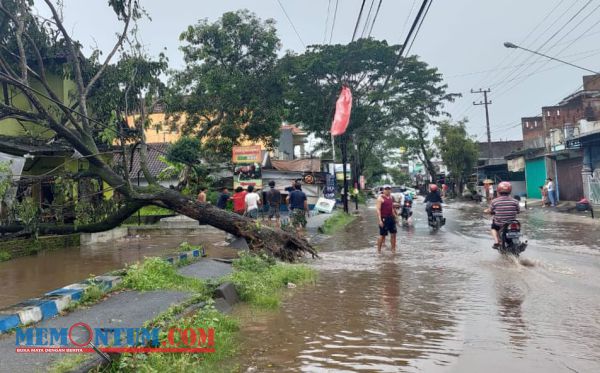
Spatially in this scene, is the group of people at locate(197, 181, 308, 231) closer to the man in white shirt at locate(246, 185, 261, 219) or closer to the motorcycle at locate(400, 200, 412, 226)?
the man in white shirt at locate(246, 185, 261, 219)

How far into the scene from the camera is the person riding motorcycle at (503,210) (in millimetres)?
9836

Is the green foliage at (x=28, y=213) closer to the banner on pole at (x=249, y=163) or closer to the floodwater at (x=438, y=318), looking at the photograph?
the floodwater at (x=438, y=318)

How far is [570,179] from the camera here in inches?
1083

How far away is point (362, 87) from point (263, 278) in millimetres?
27218

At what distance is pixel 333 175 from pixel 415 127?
11.6 metres

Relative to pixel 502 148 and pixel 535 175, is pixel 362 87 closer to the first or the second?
pixel 535 175

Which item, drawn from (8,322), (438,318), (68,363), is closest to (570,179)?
(438,318)

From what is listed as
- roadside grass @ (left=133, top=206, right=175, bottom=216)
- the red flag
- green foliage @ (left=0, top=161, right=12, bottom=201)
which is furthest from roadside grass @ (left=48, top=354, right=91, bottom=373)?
roadside grass @ (left=133, top=206, right=175, bottom=216)

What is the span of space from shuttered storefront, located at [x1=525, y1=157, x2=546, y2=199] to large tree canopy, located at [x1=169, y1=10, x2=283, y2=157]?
1934 centimetres

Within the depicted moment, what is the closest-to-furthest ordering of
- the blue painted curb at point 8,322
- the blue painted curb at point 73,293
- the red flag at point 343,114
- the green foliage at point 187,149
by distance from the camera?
the blue painted curb at point 8,322
the blue painted curb at point 73,293
the red flag at point 343,114
the green foliage at point 187,149

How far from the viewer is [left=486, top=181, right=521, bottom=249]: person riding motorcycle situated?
9.84 metres

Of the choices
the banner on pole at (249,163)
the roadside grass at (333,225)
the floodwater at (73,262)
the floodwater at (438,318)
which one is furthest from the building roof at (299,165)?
the floodwater at (438,318)

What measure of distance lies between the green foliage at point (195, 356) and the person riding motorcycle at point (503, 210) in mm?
6797

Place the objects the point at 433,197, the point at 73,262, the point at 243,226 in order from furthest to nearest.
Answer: the point at 433,197, the point at 73,262, the point at 243,226
